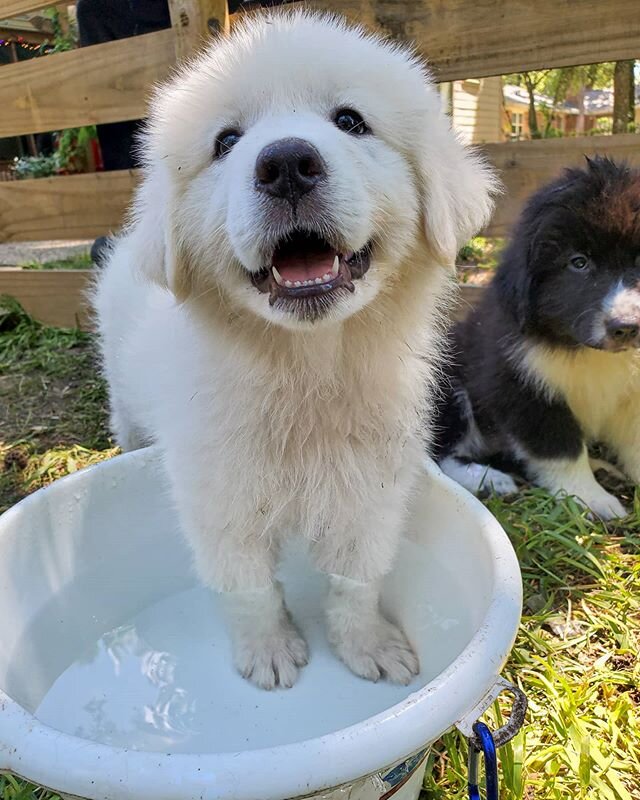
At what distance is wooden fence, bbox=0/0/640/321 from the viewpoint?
8.71 feet

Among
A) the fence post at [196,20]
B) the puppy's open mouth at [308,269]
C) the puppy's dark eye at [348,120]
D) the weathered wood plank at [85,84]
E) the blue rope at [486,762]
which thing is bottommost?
the blue rope at [486,762]

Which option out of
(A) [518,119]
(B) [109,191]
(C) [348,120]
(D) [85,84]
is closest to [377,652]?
(C) [348,120]

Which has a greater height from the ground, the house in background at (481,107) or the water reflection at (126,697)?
the house in background at (481,107)

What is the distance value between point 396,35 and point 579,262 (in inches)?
58.8

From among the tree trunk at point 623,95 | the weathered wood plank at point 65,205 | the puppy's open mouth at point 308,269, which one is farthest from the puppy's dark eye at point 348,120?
the tree trunk at point 623,95

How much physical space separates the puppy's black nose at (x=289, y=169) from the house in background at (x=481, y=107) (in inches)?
444

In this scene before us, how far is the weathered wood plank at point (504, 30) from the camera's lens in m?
2.59

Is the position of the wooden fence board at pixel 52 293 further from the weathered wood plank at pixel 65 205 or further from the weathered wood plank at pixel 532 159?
the weathered wood plank at pixel 532 159

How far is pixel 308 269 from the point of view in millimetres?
1421

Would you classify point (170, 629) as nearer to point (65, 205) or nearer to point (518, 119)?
point (65, 205)

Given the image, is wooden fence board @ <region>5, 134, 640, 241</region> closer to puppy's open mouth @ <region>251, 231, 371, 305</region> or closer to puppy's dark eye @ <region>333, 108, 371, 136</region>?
puppy's dark eye @ <region>333, 108, 371, 136</region>

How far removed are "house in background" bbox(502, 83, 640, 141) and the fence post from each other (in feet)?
54.9

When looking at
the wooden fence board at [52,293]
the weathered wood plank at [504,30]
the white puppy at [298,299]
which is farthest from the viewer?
the wooden fence board at [52,293]

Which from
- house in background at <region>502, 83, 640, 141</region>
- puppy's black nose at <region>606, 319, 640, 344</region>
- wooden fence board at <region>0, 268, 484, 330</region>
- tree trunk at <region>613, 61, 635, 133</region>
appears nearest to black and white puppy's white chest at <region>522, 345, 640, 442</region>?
puppy's black nose at <region>606, 319, 640, 344</region>
